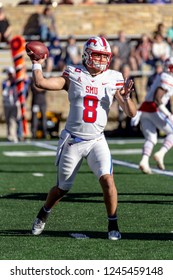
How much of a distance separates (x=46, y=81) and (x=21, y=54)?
1384 cm

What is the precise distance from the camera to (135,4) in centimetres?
2675

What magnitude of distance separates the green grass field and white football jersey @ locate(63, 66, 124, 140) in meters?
0.97

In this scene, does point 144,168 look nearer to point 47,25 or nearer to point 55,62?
point 55,62

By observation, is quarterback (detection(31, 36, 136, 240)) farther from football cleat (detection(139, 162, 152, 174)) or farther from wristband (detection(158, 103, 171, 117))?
football cleat (detection(139, 162, 152, 174))

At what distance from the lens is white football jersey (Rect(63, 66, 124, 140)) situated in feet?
29.2

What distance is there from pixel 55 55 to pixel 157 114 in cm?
1063

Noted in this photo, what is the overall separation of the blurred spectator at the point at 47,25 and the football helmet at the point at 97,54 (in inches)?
621

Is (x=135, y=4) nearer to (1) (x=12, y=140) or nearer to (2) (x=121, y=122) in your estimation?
(2) (x=121, y=122)

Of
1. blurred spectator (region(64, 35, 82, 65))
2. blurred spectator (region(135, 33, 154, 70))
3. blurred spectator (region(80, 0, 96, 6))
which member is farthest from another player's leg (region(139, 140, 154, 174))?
blurred spectator (region(80, 0, 96, 6))

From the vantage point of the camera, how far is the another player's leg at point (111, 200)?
8758mm

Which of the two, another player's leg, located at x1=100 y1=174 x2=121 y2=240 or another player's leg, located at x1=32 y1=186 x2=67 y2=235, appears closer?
another player's leg, located at x1=100 y1=174 x2=121 y2=240

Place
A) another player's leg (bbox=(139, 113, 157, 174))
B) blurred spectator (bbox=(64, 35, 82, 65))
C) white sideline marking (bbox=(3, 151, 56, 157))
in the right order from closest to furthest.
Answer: another player's leg (bbox=(139, 113, 157, 174))
white sideline marking (bbox=(3, 151, 56, 157))
blurred spectator (bbox=(64, 35, 82, 65))

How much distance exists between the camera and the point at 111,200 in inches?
346

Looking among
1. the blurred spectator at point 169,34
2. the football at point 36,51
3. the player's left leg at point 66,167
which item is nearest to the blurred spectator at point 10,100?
the blurred spectator at point 169,34
